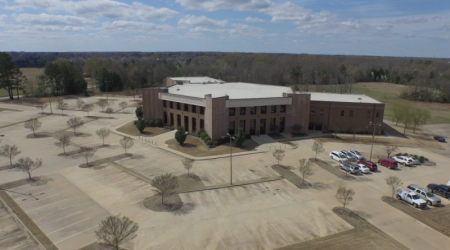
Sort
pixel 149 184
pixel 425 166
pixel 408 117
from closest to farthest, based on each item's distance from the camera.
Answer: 1. pixel 149 184
2. pixel 425 166
3. pixel 408 117

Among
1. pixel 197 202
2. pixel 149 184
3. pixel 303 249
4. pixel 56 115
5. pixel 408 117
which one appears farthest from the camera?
pixel 56 115

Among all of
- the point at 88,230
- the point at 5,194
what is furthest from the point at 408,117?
the point at 5,194

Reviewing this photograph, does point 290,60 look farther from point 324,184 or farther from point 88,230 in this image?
point 88,230

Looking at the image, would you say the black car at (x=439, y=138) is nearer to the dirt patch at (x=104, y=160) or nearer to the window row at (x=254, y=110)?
the window row at (x=254, y=110)

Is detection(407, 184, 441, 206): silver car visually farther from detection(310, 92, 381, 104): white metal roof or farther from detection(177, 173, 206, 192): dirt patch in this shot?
detection(310, 92, 381, 104): white metal roof

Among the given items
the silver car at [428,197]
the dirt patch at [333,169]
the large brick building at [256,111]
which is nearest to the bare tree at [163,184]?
the large brick building at [256,111]

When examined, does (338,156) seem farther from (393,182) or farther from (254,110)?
(254,110)
